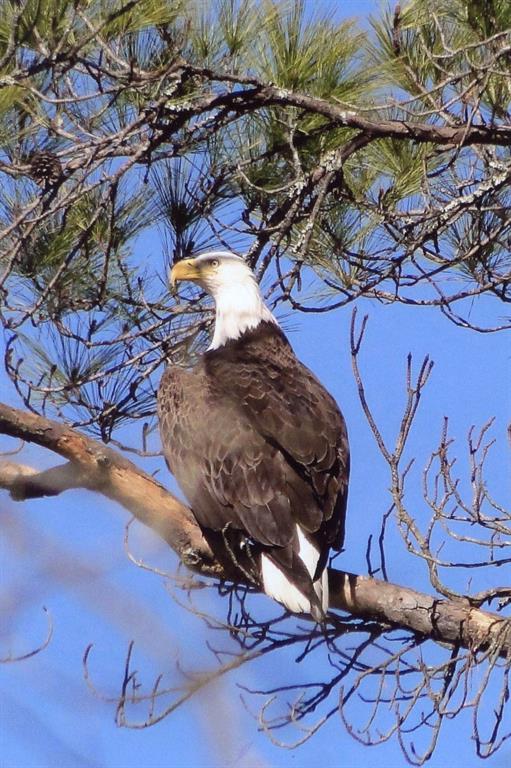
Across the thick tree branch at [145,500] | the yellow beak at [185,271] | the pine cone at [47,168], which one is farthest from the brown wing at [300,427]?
the pine cone at [47,168]

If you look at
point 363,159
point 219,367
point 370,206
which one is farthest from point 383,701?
point 363,159

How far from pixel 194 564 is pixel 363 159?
1.47 m

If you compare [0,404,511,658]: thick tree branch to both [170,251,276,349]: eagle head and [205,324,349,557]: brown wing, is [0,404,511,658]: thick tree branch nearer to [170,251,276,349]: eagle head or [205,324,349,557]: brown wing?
[205,324,349,557]: brown wing

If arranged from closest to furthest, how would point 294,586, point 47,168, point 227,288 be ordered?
point 294,586 < point 47,168 < point 227,288

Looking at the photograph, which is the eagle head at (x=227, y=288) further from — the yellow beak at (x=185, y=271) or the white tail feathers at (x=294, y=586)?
the white tail feathers at (x=294, y=586)

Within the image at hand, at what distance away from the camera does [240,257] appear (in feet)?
14.3

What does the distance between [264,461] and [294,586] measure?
420 millimetres

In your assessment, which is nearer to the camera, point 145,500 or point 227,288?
point 145,500

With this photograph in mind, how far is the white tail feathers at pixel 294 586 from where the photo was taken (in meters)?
3.38

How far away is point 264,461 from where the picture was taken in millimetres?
3684

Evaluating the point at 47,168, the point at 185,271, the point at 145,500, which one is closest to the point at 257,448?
the point at 145,500

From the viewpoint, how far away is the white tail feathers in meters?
3.38

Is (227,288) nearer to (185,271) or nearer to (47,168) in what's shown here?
(185,271)

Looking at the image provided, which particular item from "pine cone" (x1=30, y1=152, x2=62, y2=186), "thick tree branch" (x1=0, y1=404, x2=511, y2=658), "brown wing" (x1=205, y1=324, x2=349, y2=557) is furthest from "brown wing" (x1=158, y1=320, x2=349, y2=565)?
"pine cone" (x1=30, y1=152, x2=62, y2=186)
